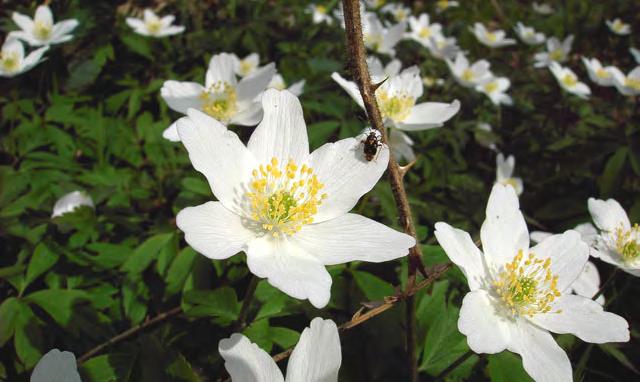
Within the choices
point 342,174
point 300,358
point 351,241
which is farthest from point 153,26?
point 300,358

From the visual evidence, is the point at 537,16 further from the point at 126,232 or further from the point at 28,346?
the point at 28,346

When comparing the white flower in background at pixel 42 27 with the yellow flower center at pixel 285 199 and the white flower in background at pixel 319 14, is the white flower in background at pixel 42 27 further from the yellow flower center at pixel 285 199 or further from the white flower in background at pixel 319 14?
the yellow flower center at pixel 285 199

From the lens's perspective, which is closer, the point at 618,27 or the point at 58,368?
the point at 58,368

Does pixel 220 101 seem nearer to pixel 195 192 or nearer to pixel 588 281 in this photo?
pixel 195 192

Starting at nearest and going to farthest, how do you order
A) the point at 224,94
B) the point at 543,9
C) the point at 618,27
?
the point at 224,94, the point at 618,27, the point at 543,9

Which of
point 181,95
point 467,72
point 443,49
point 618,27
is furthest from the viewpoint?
point 618,27

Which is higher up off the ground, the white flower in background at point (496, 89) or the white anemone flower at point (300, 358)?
the white anemone flower at point (300, 358)

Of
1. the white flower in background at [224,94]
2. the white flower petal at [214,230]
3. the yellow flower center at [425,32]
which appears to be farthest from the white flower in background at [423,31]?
the white flower petal at [214,230]
